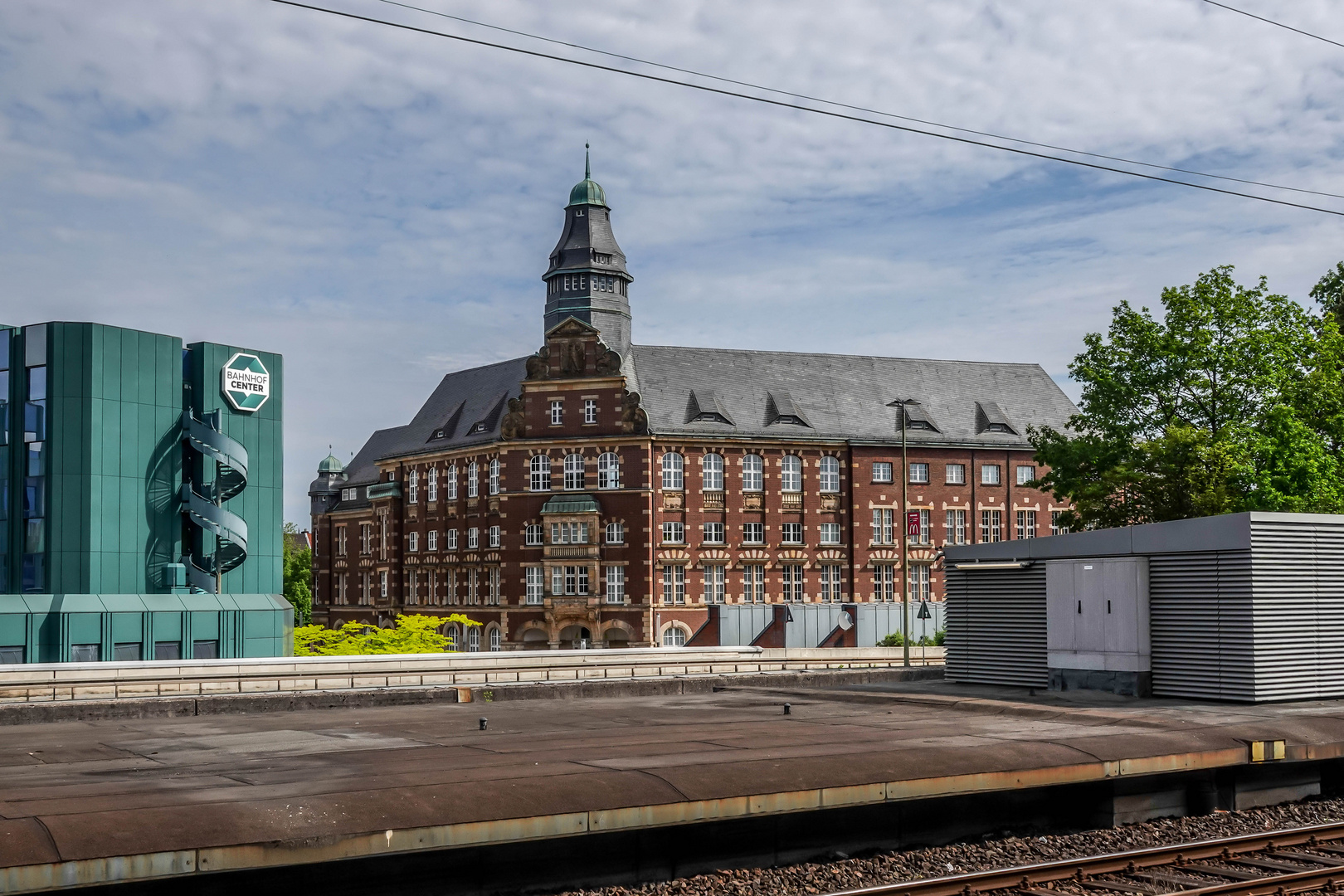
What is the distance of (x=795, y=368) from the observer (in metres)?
76.6

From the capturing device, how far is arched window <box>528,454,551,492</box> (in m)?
70.9

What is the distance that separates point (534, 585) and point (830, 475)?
17.6 meters

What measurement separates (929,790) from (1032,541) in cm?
1235

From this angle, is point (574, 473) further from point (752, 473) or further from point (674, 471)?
point (752, 473)

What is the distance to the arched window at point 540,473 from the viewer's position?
70.9 m

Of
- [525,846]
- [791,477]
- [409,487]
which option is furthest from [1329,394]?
[409,487]

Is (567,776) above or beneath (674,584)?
above

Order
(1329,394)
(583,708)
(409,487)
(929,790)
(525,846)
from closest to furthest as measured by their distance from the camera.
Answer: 1. (525,846)
2. (929,790)
3. (583,708)
4. (1329,394)
5. (409,487)

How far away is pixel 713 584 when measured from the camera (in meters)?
70.2

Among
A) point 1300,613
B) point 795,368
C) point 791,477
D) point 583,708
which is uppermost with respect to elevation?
point 795,368

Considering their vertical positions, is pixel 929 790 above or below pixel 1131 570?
below

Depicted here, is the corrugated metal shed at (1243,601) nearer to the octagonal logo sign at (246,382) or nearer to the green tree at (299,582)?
the octagonal logo sign at (246,382)

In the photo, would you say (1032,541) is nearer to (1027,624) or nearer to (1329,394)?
(1027,624)

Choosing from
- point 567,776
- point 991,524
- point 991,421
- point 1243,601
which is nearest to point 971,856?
point 567,776
